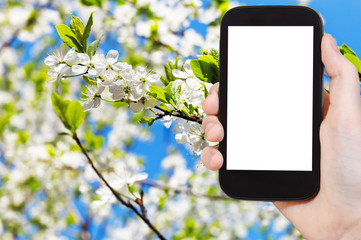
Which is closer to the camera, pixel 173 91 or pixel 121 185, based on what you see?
pixel 173 91

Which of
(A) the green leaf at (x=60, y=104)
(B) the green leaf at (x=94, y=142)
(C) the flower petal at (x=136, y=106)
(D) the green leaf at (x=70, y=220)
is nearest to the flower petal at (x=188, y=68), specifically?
(C) the flower petal at (x=136, y=106)

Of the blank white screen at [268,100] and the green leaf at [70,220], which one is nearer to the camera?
the blank white screen at [268,100]

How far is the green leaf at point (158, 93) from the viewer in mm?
700

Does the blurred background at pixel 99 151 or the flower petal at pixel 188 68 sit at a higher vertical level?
the flower petal at pixel 188 68

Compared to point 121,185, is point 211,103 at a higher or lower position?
higher

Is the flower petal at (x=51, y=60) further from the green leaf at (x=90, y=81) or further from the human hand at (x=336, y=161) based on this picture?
the human hand at (x=336, y=161)

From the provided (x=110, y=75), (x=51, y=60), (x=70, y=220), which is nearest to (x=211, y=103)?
(x=110, y=75)

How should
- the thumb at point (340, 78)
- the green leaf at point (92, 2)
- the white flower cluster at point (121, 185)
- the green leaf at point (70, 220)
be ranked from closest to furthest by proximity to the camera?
the thumb at point (340, 78), the white flower cluster at point (121, 185), the green leaf at point (92, 2), the green leaf at point (70, 220)

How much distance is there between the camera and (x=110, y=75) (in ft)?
2.31

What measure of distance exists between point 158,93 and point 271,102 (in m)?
0.22

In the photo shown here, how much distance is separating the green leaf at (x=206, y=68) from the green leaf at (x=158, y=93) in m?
0.07

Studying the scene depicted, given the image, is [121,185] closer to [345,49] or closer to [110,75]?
[110,75]

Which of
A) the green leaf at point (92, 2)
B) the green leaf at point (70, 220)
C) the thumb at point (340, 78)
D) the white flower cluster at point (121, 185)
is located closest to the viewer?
the thumb at point (340, 78)

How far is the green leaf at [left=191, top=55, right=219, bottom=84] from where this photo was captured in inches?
27.6
